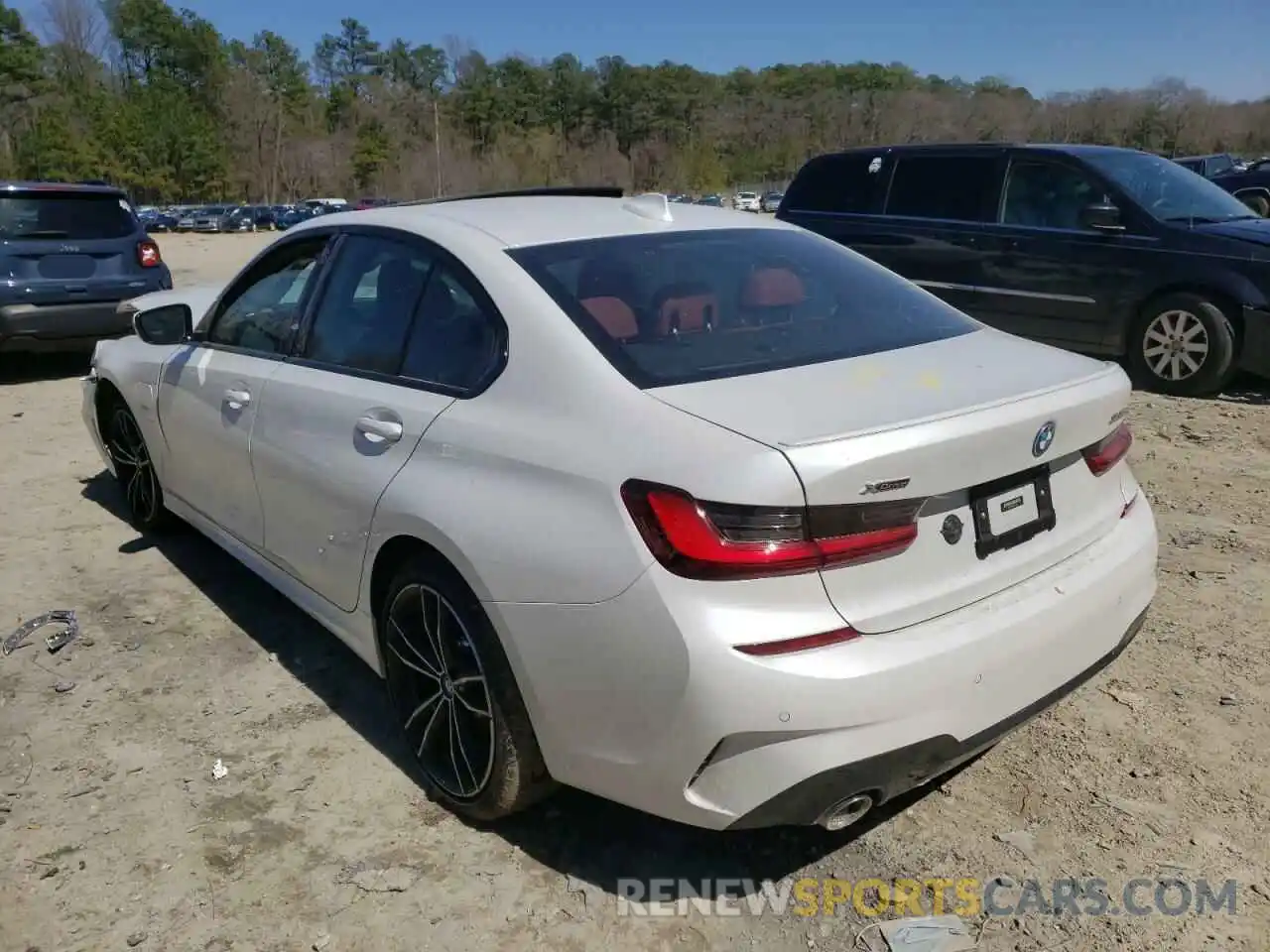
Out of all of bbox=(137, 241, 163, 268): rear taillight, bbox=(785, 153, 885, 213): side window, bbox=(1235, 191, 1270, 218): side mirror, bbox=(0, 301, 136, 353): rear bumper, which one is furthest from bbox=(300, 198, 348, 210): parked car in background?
bbox=(1235, 191, 1270, 218): side mirror

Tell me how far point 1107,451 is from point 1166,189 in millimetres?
6227

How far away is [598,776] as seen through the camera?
2338mm

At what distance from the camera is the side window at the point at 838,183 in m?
9.16

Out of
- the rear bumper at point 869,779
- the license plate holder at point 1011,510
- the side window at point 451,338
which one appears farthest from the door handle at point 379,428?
the license plate holder at point 1011,510

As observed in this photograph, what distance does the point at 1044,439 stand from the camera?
2.38 m

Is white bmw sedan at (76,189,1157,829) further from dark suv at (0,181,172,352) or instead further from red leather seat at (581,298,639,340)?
dark suv at (0,181,172,352)

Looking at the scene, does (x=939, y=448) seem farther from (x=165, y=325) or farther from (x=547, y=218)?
(x=165, y=325)

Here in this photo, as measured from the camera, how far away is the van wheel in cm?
714

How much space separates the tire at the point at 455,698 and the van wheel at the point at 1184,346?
6384 millimetres

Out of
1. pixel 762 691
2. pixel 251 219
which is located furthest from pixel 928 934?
pixel 251 219

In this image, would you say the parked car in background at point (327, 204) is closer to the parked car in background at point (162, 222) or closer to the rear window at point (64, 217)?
the parked car in background at point (162, 222)

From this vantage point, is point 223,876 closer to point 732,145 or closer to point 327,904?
point 327,904

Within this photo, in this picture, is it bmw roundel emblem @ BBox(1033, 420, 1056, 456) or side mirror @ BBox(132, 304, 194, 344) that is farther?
side mirror @ BBox(132, 304, 194, 344)

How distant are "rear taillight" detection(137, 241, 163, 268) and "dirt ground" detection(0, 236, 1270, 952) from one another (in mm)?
5878
